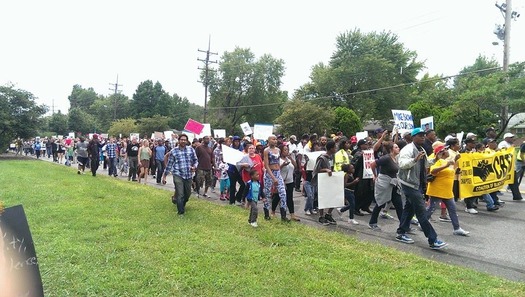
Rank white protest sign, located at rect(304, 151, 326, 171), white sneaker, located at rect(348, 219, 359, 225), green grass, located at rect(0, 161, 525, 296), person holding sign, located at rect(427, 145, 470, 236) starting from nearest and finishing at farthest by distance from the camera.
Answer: green grass, located at rect(0, 161, 525, 296) → person holding sign, located at rect(427, 145, 470, 236) → white sneaker, located at rect(348, 219, 359, 225) → white protest sign, located at rect(304, 151, 326, 171)

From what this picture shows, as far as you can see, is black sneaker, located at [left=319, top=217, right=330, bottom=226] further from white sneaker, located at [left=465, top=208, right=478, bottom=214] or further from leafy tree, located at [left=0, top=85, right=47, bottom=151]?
leafy tree, located at [left=0, top=85, right=47, bottom=151]

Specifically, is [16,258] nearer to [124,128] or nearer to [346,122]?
[346,122]

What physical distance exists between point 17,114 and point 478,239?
36390 millimetres

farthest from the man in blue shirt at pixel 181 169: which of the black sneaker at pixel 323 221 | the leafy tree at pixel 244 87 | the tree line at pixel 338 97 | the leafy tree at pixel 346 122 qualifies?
the leafy tree at pixel 244 87

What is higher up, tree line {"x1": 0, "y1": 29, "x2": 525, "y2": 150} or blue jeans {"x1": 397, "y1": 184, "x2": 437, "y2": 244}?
tree line {"x1": 0, "y1": 29, "x2": 525, "y2": 150}

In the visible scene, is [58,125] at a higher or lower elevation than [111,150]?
higher

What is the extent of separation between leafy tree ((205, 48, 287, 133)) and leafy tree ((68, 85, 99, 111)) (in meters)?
63.9

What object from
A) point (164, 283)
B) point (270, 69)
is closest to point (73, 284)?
point (164, 283)

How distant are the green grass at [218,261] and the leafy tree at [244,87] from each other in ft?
175

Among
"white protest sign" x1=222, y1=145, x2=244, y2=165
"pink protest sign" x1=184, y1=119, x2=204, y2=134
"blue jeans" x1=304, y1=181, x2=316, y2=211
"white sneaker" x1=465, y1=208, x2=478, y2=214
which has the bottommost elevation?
"white sneaker" x1=465, y1=208, x2=478, y2=214

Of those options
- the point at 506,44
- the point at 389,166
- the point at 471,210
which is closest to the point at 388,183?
the point at 389,166

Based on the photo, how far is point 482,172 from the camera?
31.4 ft

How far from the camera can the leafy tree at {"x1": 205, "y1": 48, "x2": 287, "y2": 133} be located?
61156 mm

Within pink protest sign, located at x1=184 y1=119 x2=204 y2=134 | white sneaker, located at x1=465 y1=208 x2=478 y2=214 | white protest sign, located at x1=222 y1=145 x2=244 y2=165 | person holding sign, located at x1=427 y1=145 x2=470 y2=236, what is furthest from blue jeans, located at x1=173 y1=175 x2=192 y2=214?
white sneaker, located at x1=465 y1=208 x2=478 y2=214
